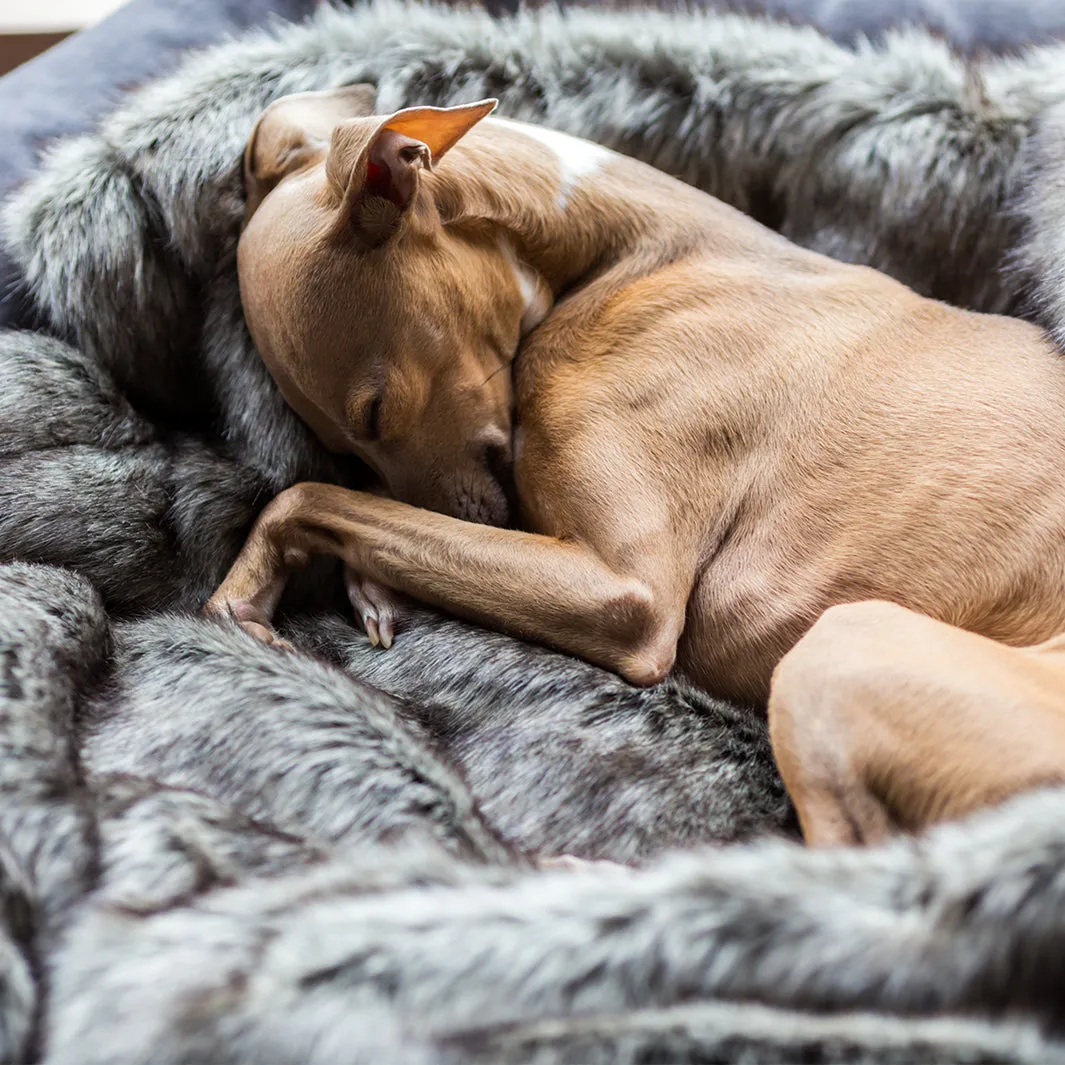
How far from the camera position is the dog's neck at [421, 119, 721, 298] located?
5.18 ft

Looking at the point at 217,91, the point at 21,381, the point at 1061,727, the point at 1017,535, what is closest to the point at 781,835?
the point at 1061,727

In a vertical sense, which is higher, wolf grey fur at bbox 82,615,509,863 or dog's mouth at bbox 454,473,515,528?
dog's mouth at bbox 454,473,515,528

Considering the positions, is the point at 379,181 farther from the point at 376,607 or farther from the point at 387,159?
the point at 376,607

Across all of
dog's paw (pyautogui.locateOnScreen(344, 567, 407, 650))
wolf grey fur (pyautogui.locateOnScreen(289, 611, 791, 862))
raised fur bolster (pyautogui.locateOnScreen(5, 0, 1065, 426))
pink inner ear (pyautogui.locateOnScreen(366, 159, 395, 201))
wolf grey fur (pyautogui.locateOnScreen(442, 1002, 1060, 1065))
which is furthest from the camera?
raised fur bolster (pyautogui.locateOnScreen(5, 0, 1065, 426))

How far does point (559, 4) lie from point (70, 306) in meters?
1.00

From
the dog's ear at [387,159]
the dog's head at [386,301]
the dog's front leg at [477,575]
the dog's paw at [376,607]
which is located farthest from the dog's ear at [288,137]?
the dog's paw at [376,607]

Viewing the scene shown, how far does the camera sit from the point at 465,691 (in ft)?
4.73

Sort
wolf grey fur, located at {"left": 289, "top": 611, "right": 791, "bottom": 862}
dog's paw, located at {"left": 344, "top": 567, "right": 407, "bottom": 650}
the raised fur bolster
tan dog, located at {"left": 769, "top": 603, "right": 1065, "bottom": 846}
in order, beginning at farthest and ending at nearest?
1. the raised fur bolster
2. dog's paw, located at {"left": 344, "top": 567, "right": 407, "bottom": 650}
3. wolf grey fur, located at {"left": 289, "top": 611, "right": 791, "bottom": 862}
4. tan dog, located at {"left": 769, "top": 603, "right": 1065, "bottom": 846}

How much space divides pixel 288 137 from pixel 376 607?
2.38ft

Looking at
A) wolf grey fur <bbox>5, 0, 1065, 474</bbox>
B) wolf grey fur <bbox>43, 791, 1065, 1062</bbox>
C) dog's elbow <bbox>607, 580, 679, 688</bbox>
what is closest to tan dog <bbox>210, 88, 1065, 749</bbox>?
dog's elbow <bbox>607, 580, 679, 688</bbox>

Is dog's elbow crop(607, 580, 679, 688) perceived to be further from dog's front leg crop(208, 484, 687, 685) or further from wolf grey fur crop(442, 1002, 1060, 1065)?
wolf grey fur crop(442, 1002, 1060, 1065)

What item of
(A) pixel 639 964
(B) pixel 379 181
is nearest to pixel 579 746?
(A) pixel 639 964

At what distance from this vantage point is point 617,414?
1.52m

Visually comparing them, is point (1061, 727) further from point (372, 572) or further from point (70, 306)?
point (70, 306)
